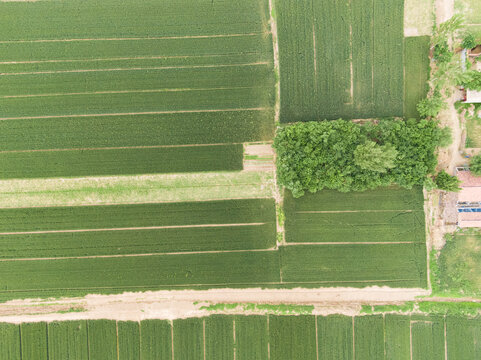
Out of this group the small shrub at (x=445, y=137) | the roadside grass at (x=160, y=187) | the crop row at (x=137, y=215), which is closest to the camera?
the small shrub at (x=445, y=137)

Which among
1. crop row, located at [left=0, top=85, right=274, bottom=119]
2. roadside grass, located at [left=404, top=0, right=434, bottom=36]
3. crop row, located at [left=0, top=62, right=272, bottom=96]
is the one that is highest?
roadside grass, located at [left=404, top=0, right=434, bottom=36]

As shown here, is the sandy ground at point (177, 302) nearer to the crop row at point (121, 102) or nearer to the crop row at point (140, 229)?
the crop row at point (140, 229)

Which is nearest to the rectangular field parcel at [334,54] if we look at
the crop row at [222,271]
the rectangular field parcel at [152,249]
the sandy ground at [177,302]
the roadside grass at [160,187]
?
the roadside grass at [160,187]

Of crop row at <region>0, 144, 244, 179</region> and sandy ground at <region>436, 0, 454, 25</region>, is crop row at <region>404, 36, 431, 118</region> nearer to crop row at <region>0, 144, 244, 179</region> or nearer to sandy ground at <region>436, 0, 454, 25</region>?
sandy ground at <region>436, 0, 454, 25</region>

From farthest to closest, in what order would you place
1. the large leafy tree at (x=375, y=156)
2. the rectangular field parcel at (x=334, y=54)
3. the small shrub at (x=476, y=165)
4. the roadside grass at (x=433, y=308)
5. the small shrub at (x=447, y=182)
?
1. the rectangular field parcel at (x=334, y=54)
2. the roadside grass at (x=433, y=308)
3. the small shrub at (x=476, y=165)
4. the small shrub at (x=447, y=182)
5. the large leafy tree at (x=375, y=156)

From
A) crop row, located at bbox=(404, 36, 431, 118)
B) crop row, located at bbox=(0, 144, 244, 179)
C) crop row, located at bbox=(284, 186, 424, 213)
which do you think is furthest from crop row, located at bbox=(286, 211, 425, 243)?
crop row, located at bbox=(404, 36, 431, 118)

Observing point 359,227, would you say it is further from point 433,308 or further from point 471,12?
point 471,12

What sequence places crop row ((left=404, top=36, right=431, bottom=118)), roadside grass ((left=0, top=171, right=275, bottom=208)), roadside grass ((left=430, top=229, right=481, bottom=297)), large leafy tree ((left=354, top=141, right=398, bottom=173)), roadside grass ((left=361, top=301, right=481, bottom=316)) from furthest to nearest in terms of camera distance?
roadside grass ((left=0, top=171, right=275, bottom=208))
crop row ((left=404, top=36, right=431, bottom=118))
roadside grass ((left=430, top=229, right=481, bottom=297))
roadside grass ((left=361, top=301, right=481, bottom=316))
large leafy tree ((left=354, top=141, right=398, bottom=173))
